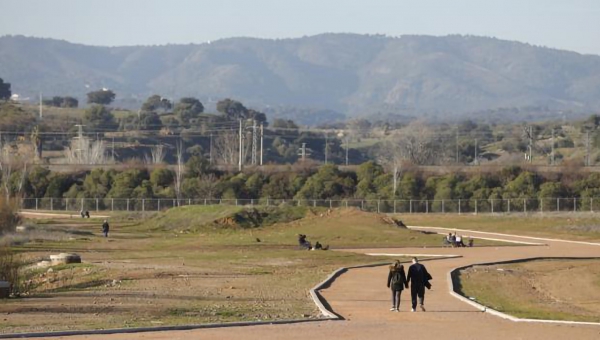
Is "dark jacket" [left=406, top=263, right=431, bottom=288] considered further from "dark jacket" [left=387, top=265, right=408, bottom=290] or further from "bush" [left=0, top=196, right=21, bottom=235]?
"bush" [left=0, top=196, right=21, bottom=235]

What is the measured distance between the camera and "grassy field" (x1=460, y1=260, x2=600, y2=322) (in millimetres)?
32469

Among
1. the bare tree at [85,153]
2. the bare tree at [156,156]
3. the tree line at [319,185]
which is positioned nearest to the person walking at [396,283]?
the tree line at [319,185]

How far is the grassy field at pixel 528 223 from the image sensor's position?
7506cm

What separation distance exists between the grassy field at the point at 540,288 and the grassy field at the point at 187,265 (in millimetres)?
4999

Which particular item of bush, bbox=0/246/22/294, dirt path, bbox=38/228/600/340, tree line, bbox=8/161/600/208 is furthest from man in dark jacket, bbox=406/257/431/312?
tree line, bbox=8/161/600/208

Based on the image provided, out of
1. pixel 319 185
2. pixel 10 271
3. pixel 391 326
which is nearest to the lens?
pixel 391 326

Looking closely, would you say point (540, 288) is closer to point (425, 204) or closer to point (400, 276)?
point (400, 276)

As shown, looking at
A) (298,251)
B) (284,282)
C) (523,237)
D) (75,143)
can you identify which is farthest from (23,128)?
(284,282)

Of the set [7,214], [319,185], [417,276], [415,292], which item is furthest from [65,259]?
[319,185]

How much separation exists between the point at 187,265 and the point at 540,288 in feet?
43.3

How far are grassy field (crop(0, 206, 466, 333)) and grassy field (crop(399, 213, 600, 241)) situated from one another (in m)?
10.6

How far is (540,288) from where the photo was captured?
41.0 m

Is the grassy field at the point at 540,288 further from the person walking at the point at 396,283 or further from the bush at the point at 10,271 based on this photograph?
the bush at the point at 10,271

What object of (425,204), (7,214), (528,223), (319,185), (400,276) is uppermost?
(319,185)
